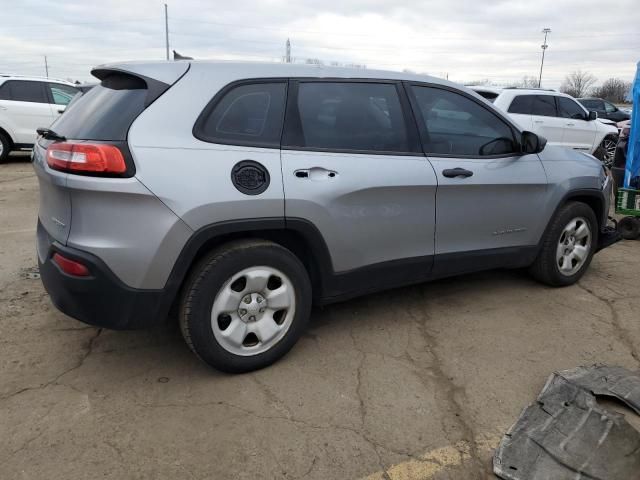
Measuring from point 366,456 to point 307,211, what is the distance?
1305mm

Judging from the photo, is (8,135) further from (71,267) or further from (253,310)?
(253,310)

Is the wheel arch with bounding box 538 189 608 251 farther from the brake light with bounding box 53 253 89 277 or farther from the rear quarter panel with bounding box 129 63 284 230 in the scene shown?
the brake light with bounding box 53 253 89 277

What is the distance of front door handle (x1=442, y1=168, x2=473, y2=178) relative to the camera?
3562 mm

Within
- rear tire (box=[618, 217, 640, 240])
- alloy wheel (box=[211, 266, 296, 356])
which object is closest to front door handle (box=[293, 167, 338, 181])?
alloy wheel (box=[211, 266, 296, 356])

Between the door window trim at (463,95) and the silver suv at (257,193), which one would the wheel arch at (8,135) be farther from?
the door window trim at (463,95)

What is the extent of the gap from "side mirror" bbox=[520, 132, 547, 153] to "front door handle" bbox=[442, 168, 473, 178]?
61cm

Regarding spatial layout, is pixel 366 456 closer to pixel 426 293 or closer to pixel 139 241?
pixel 139 241

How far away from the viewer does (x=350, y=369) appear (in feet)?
10.4

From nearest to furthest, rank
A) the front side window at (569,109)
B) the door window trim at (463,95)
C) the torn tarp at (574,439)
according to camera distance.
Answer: the torn tarp at (574,439), the door window trim at (463,95), the front side window at (569,109)

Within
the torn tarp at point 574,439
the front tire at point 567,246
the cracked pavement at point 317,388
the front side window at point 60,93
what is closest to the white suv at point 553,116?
the front tire at point 567,246

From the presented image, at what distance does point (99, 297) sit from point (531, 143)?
313 centimetres

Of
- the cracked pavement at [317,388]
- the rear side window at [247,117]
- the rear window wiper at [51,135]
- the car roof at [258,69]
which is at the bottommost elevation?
the cracked pavement at [317,388]

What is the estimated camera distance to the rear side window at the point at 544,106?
33.3 feet

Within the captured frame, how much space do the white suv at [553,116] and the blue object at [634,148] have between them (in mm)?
3363
